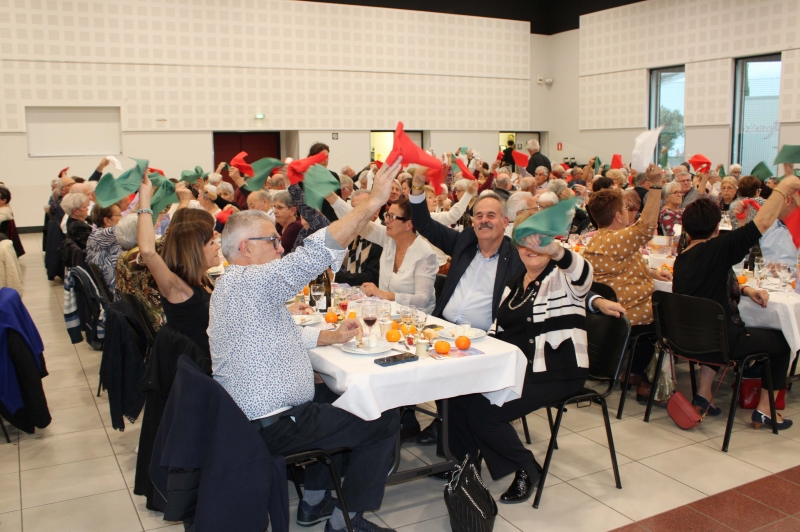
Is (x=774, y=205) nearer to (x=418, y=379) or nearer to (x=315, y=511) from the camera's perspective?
(x=418, y=379)

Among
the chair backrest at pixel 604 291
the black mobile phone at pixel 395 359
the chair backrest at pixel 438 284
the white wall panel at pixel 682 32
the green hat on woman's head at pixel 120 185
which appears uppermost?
the white wall panel at pixel 682 32

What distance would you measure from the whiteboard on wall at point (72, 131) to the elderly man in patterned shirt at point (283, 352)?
44.1 ft

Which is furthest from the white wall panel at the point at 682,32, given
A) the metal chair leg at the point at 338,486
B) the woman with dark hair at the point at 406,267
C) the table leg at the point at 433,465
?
the metal chair leg at the point at 338,486

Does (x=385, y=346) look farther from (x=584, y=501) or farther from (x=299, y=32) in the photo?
(x=299, y=32)

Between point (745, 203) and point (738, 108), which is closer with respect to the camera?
point (745, 203)

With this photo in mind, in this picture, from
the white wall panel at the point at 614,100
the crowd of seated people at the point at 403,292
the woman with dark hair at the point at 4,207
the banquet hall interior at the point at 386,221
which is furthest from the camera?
the white wall panel at the point at 614,100

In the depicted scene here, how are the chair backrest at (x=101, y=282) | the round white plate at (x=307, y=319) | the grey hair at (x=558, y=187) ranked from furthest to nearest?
the grey hair at (x=558, y=187) < the chair backrest at (x=101, y=282) < the round white plate at (x=307, y=319)

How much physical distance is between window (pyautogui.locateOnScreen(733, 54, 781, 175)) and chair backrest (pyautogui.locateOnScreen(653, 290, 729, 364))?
37.3 feet

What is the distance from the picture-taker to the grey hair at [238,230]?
267 centimetres

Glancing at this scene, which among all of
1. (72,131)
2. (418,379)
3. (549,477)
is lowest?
(549,477)

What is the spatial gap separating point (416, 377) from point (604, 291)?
1.40m

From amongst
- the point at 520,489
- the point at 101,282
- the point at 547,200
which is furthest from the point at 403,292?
the point at 547,200

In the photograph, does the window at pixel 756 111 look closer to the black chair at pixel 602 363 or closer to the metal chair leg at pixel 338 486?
the black chair at pixel 602 363

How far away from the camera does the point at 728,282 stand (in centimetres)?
402
